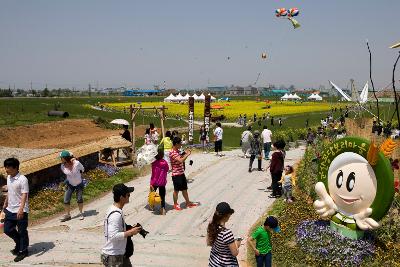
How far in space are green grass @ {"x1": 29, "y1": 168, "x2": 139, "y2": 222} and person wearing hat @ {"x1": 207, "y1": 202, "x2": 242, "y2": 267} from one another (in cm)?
684

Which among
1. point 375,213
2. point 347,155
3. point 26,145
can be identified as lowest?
point 26,145

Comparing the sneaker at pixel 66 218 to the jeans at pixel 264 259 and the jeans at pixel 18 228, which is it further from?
the jeans at pixel 264 259

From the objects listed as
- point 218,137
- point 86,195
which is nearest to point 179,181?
point 86,195

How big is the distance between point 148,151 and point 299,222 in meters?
8.10

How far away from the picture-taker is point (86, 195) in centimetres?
1211

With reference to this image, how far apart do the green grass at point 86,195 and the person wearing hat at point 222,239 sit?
6.84 meters

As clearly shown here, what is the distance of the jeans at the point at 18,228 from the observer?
281 inches

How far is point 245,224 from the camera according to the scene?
9.38 m

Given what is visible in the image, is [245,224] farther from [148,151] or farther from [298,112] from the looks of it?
[298,112]

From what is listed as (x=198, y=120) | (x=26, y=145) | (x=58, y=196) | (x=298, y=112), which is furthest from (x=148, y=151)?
(x=298, y=112)

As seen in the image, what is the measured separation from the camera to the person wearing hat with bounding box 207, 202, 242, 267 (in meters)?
4.64

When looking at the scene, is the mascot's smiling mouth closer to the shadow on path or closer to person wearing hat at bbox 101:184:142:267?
person wearing hat at bbox 101:184:142:267

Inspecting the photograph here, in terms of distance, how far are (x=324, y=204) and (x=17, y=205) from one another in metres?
5.64

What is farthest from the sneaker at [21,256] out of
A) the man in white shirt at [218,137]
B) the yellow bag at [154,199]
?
the man in white shirt at [218,137]
